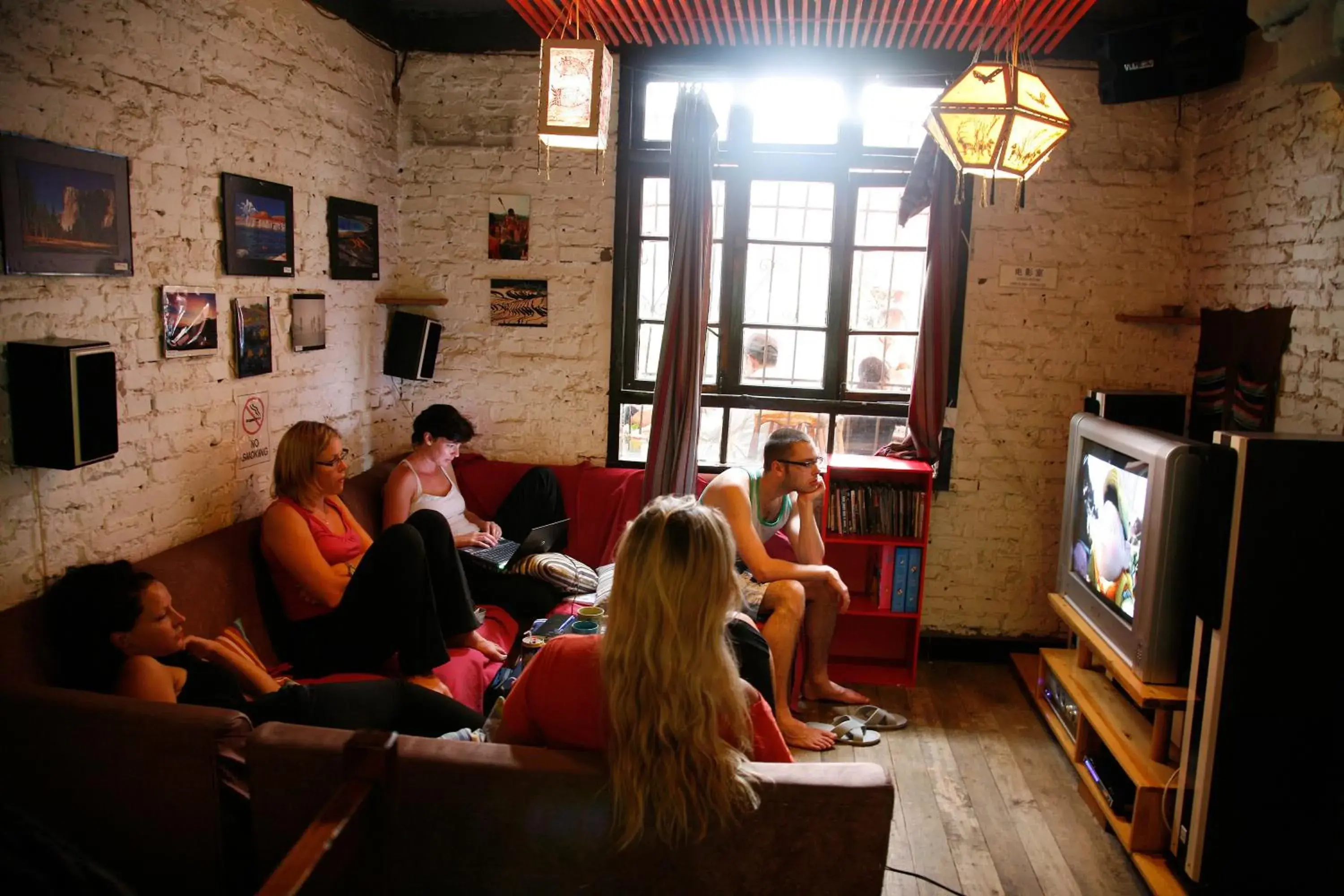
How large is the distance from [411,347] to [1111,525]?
3392 mm

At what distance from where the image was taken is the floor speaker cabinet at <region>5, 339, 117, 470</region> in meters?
2.41

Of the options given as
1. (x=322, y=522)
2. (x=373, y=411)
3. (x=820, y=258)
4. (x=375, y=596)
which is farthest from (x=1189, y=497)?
(x=373, y=411)

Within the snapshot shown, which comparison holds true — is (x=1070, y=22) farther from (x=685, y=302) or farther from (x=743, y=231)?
(x=685, y=302)

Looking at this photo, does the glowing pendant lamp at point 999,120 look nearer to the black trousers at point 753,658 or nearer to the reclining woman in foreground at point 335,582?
the black trousers at point 753,658

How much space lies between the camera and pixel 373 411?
190 inches

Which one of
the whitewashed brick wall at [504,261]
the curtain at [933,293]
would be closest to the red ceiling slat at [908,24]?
the curtain at [933,293]

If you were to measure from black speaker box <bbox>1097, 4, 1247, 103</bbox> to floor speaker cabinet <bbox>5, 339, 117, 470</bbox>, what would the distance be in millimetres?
4384

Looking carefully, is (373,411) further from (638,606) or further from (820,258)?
(638,606)

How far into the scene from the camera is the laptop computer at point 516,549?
13.5ft

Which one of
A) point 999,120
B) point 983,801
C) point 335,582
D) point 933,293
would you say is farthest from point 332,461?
point 933,293

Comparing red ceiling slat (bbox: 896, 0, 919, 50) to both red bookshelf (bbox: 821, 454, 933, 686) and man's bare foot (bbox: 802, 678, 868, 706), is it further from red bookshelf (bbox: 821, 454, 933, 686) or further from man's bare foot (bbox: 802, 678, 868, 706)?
man's bare foot (bbox: 802, 678, 868, 706)

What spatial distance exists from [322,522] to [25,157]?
59.1 inches

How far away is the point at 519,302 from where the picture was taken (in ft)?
15.9

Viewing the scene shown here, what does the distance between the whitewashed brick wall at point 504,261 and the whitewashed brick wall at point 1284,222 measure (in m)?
2.91
